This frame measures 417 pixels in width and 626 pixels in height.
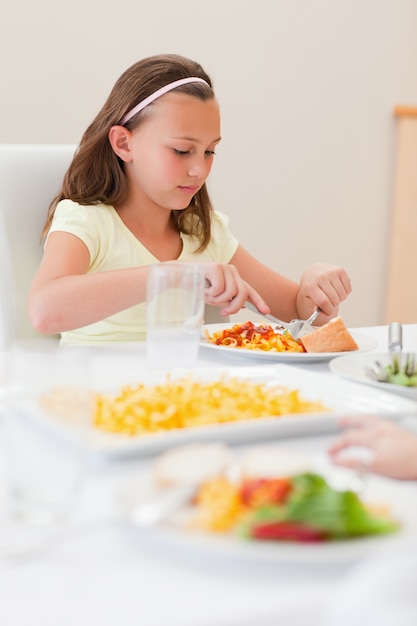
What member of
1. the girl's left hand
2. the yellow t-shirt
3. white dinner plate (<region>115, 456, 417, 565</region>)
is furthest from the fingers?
white dinner plate (<region>115, 456, 417, 565</region>)

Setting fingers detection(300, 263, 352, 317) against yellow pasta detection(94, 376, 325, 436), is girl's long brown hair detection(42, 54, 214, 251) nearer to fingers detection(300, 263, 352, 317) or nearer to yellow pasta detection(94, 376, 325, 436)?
fingers detection(300, 263, 352, 317)

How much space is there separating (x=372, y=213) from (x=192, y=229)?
1.98 m

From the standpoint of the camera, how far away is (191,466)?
63 cm

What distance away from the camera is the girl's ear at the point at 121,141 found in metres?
1.83

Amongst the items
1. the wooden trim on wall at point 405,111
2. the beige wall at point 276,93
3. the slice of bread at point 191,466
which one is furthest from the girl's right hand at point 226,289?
the wooden trim on wall at point 405,111

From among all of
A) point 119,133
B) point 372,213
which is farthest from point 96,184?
point 372,213

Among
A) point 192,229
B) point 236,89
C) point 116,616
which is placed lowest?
point 116,616

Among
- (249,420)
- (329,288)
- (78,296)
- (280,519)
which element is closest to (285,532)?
(280,519)

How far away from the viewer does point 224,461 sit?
64cm

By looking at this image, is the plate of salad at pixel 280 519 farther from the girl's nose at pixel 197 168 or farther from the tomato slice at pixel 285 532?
the girl's nose at pixel 197 168

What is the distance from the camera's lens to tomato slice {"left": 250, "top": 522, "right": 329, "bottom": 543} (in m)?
0.56

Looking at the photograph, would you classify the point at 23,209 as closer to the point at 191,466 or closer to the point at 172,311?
the point at 172,311

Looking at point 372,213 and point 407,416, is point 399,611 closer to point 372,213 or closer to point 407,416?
point 407,416

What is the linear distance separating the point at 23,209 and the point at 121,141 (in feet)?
0.85
